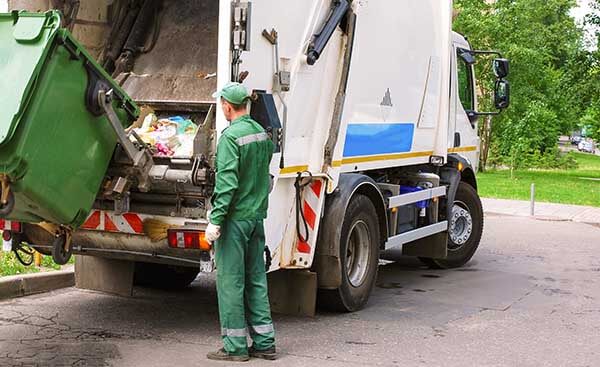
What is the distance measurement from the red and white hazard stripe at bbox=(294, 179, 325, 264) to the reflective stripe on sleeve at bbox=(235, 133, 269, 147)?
1057 millimetres

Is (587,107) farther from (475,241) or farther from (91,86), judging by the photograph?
(91,86)

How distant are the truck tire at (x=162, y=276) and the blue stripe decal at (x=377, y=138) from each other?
1.76m

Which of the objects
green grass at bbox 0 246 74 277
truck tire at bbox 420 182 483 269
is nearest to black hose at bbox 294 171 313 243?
green grass at bbox 0 246 74 277

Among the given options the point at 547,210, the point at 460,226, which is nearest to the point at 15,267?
the point at 460,226

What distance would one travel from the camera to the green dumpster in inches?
200

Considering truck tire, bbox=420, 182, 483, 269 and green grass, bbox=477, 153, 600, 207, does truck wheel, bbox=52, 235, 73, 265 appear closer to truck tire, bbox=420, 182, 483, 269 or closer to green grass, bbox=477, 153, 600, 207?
truck tire, bbox=420, 182, 483, 269

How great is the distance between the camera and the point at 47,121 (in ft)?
17.1

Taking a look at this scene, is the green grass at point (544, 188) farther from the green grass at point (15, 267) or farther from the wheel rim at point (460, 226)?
the green grass at point (15, 267)

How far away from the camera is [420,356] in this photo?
6.36 metres

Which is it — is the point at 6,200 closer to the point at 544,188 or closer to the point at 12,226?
the point at 12,226

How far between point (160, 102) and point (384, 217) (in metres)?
2.26

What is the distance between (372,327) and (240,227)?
1780 mm

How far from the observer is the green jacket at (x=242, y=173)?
5.77 meters

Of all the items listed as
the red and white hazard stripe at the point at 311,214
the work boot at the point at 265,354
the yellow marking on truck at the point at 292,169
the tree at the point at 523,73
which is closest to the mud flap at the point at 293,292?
the red and white hazard stripe at the point at 311,214
